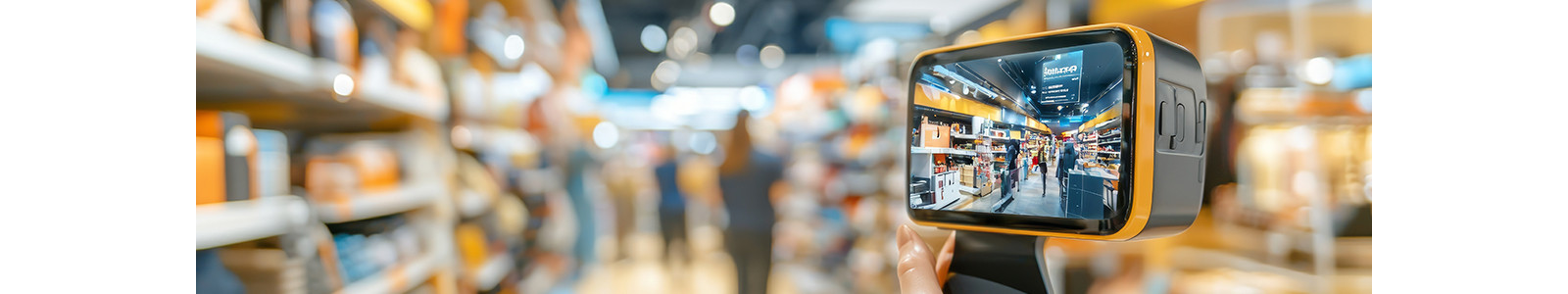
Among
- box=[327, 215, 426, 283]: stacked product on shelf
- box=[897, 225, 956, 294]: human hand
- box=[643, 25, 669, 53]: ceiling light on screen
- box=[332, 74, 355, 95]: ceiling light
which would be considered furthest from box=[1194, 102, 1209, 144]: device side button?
box=[643, 25, 669, 53]: ceiling light on screen

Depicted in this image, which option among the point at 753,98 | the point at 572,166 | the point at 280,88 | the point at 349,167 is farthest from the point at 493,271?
the point at 753,98

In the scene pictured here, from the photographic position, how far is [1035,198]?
1.77 ft

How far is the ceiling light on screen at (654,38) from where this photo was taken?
4.72m

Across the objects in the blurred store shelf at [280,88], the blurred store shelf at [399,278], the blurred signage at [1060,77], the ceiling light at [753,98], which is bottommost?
the blurred store shelf at [399,278]

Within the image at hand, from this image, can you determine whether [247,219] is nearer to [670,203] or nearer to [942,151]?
[942,151]

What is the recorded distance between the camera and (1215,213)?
4.55ft

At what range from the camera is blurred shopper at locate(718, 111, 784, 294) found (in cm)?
351

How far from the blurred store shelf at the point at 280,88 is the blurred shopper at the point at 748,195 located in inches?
73.7

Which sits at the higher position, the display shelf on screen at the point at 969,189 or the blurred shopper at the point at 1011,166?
the blurred shopper at the point at 1011,166

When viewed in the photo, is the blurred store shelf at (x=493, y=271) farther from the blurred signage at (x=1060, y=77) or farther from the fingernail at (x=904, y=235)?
the blurred signage at (x=1060, y=77)

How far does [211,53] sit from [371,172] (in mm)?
834

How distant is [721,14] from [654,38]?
89cm

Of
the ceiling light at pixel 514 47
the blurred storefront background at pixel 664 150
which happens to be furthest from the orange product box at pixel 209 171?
the ceiling light at pixel 514 47
